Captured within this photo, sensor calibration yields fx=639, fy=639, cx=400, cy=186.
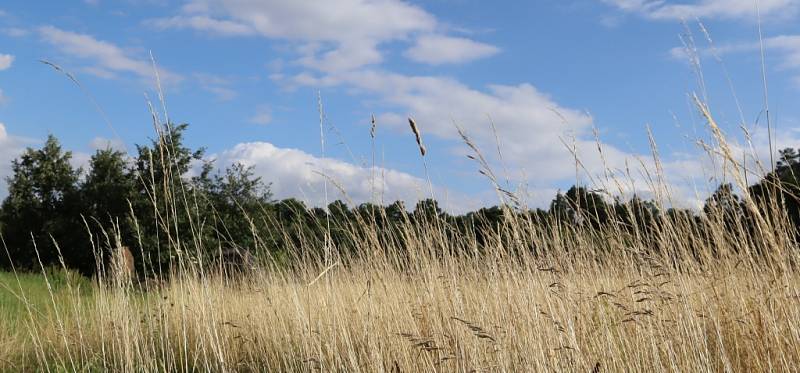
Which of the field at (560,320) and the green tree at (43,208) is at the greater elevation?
the green tree at (43,208)

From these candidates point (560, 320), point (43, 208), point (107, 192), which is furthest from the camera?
point (43, 208)

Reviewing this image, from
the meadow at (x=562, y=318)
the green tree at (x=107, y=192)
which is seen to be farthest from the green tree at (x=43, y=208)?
the meadow at (x=562, y=318)

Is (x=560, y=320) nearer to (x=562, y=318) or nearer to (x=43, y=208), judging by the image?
(x=562, y=318)

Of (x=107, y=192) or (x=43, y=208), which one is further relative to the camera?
(x=43, y=208)

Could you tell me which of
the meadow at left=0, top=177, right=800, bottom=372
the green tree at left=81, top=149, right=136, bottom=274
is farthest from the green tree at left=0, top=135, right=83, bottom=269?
the meadow at left=0, top=177, right=800, bottom=372

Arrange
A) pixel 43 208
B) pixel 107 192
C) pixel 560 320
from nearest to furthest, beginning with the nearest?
1. pixel 560 320
2. pixel 107 192
3. pixel 43 208

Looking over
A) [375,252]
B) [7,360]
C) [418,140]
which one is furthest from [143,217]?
[418,140]

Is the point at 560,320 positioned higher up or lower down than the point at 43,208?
lower down

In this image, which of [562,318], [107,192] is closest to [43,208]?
[107,192]

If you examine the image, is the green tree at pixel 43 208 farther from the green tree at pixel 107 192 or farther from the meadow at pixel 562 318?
the meadow at pixel 562 318

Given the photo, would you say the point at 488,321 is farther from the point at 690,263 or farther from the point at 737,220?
the point at 737,220

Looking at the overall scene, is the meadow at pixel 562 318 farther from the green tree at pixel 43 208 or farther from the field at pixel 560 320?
the green tree at pixel 43 208

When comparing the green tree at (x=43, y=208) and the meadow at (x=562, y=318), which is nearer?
the meadow at (x=562, y=318)

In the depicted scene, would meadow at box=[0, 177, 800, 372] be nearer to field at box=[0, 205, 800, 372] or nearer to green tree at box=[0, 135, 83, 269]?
field at box=[0, 205, 800, 372]
